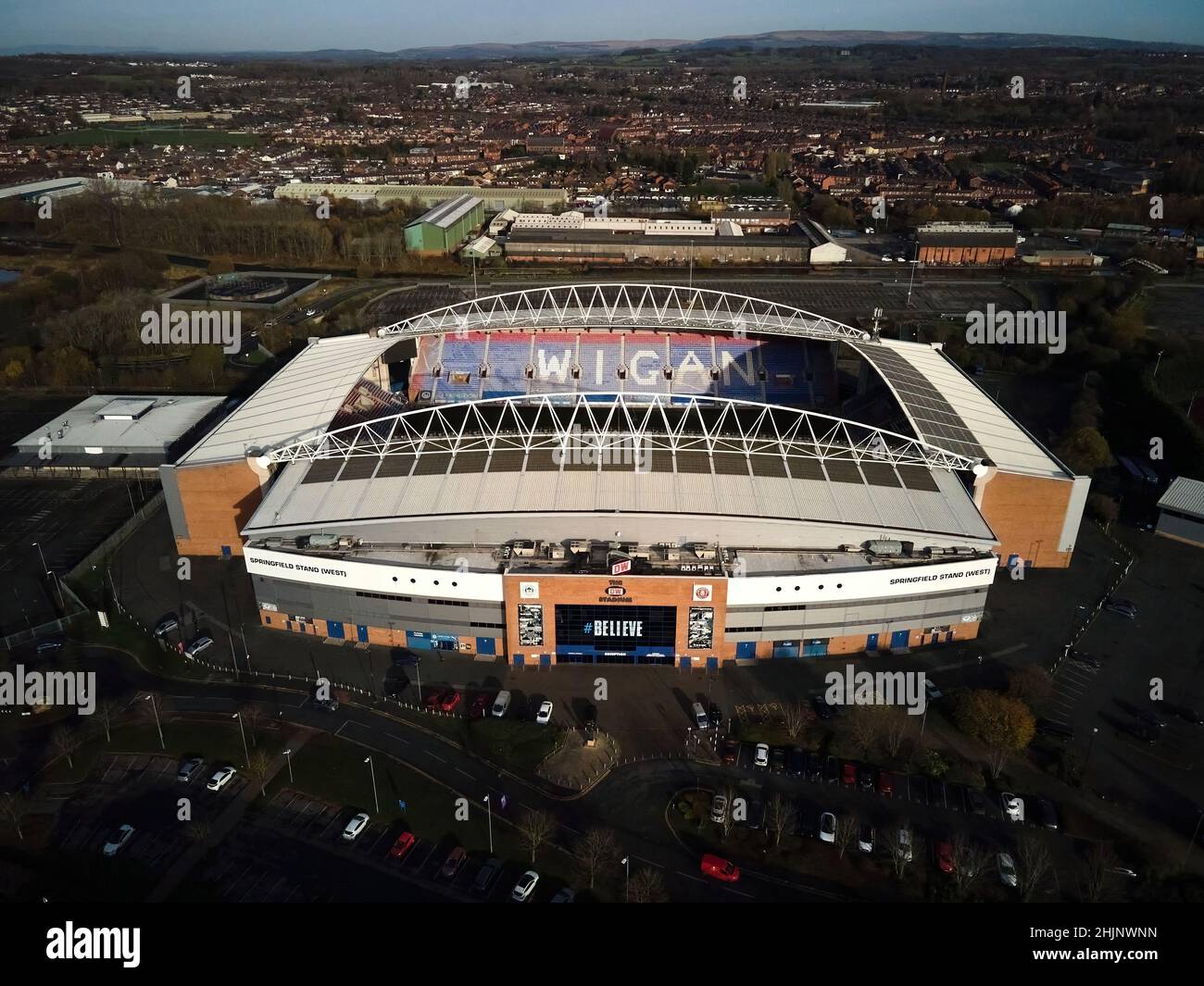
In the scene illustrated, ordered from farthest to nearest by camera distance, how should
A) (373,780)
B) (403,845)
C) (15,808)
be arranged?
1. (373,780)
2. (15,808)
3. (403,845)

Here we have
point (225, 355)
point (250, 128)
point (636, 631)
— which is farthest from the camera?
point (250, 128)

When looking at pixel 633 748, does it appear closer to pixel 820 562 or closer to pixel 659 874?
pixel 659 874

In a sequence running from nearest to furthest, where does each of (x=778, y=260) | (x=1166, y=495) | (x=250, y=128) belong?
1. (x=1166, y=495)
2. (x=778, y=260)
3. (x=250, y=128)

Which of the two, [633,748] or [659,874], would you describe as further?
[633,748]

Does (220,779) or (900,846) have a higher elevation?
(220,779)

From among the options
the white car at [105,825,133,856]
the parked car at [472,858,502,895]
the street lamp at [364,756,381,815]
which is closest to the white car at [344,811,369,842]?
the street lamp at [364,756,381,815]

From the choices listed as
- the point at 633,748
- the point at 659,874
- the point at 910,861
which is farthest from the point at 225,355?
the point at 910,861

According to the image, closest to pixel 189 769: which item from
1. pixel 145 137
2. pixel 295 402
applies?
pixel 295 402

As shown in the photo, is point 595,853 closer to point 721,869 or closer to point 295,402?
point 721,869

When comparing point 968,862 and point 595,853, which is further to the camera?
point 595,853
